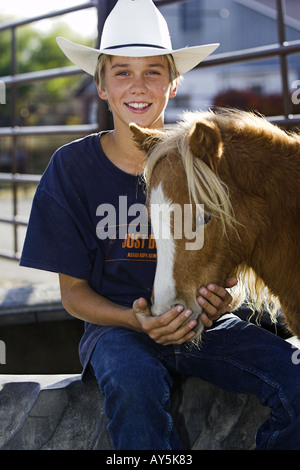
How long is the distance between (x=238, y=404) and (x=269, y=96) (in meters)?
17.6

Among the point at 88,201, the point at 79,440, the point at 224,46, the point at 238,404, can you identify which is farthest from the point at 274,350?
the point at 224,46

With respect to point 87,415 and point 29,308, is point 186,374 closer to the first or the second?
point 87,415

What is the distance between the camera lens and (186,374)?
1863mm

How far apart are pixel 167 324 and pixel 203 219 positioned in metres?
0.35

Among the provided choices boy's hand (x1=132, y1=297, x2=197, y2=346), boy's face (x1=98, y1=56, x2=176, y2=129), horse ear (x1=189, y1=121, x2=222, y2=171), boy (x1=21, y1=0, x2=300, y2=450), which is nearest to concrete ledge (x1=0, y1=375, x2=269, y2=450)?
boy (x1=21, y1=0, x2=300, y2=450)

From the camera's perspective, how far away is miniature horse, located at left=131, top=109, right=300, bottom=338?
5.32 ft

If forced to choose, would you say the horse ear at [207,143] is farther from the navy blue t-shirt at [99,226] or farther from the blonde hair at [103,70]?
the blonde hair at [103,70]

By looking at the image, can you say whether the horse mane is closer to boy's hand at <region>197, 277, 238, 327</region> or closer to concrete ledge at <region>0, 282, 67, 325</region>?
boy's hand at <region>197, 277, 238, 327</region>

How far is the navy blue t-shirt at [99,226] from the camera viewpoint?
1.99m

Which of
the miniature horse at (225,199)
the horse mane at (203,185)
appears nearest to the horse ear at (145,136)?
the miniature horse at (225,199)

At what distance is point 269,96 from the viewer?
18156mm

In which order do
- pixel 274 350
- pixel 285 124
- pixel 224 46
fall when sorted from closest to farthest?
pixel 274 350, pixel 285 124, pixel 224 46

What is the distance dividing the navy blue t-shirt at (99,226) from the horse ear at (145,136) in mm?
212
